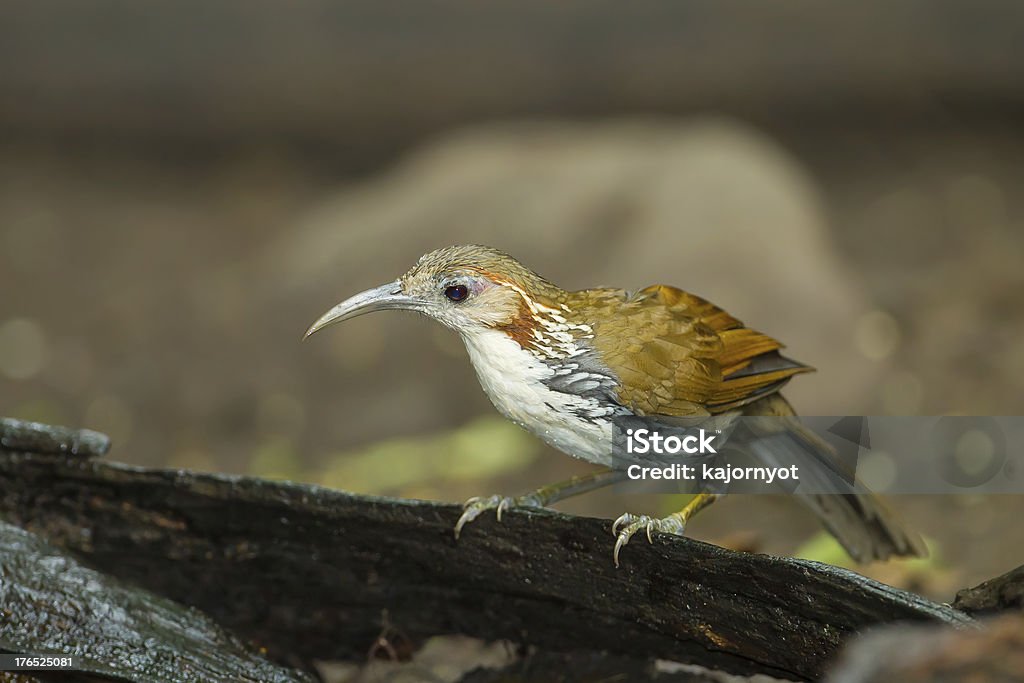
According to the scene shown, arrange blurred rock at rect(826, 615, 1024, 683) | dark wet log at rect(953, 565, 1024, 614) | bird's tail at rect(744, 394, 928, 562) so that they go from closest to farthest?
1. blurred rock at rect(826, 615, 1024, 683)
2. dark wet log at rect(953, 565, 1024, 614)
3. bird's tail at rect(744, 394, 928, 562)

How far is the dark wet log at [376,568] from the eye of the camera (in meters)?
2.83

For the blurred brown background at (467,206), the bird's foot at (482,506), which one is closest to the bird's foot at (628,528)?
the bird's foot at (482,506)

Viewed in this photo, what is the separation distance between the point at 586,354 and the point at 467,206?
4.46 metres

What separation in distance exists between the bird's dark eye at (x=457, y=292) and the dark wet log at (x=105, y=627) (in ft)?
3.74

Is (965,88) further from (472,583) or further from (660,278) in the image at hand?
(472,583)

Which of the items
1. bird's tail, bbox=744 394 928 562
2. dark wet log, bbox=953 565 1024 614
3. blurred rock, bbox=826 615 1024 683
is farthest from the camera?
bird's tail, bbox=744 394 928 562

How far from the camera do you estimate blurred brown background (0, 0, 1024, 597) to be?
6.34 metres

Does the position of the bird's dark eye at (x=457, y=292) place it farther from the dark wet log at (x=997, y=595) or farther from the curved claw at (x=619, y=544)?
the dark wet log at (x=997, y=595)

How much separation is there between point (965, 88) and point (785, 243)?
3.70m

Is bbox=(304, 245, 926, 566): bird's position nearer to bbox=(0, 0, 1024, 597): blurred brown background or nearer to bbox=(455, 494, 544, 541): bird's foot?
bbox=(455, 494, 544, 541): bird's foot

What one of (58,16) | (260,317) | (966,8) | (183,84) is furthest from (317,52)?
(966,8)

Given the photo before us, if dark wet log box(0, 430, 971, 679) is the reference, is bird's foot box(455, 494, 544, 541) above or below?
above

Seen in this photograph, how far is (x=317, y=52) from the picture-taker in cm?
1002

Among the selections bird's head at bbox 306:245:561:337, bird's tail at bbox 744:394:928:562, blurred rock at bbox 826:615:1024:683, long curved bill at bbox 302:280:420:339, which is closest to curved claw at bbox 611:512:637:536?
bird's head at bbox 306:245:561:337
